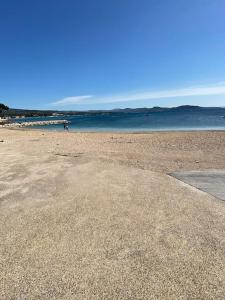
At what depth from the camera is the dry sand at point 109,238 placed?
165 inches

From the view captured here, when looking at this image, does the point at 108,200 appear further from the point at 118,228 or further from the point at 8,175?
the point at 8,175

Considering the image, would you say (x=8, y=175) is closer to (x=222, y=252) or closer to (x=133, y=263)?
(x=133, y=263)

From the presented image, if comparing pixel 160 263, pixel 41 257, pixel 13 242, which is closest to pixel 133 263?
pixel 160 263

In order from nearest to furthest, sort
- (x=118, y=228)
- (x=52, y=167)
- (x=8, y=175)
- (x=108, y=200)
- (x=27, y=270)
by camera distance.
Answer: (x=27, y=270) → (x=118, y=228) → (x=108, y=200) → (x=8, y=175) → (x=52, y=167)

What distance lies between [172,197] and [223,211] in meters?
1.37

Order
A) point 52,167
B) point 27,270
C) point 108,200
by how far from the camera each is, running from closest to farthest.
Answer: point 27,270 → point 108,200 → point 52,167

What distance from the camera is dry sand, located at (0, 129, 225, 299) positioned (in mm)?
4199

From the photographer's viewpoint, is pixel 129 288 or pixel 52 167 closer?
pixel 129 288

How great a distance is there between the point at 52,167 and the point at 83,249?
6380 millimetres

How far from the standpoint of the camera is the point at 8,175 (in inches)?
395

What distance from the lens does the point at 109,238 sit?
5.54 m

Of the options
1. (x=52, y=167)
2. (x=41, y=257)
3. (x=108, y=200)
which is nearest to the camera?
(x=41, y=257)

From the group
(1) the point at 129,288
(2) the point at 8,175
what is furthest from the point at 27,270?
(2) the point at 8,175

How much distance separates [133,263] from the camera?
185 inches
